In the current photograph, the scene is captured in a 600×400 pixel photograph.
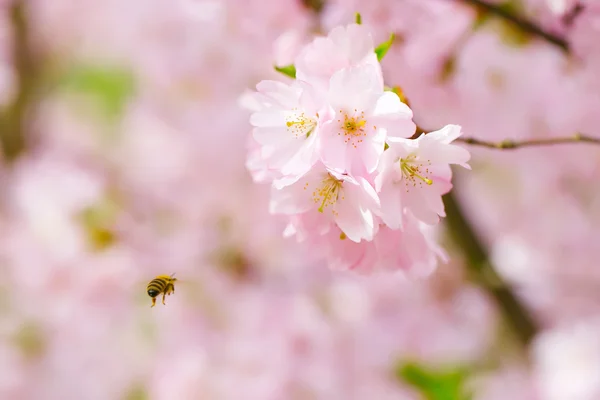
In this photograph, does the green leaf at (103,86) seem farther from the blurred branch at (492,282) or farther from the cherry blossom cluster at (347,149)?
the cherry blossom cluster at (347,149)

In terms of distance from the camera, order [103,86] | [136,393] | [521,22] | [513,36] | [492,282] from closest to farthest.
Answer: [521,22]
[513,36]
[492,282]
[136,393]
[103,86]

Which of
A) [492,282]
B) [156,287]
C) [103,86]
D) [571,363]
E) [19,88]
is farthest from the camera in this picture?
[103,86]

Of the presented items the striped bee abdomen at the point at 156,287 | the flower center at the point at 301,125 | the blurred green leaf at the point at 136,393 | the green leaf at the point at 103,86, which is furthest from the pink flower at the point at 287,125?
the green leaf at the point at 103,86

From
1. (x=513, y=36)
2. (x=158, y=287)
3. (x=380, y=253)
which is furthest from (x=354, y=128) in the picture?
(x=513, y=36)

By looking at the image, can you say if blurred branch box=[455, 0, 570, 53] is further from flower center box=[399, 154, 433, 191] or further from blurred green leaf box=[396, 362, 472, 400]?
blurred green leaf box=[396, 362, 472, 400]

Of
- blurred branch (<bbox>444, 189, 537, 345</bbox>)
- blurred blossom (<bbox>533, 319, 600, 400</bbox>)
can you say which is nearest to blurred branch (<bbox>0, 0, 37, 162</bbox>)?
blurred branch (<bbox>444, 189, 537, 345</bbox>)

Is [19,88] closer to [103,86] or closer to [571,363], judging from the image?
[103,86]

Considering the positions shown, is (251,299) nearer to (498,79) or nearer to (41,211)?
(41,211)
